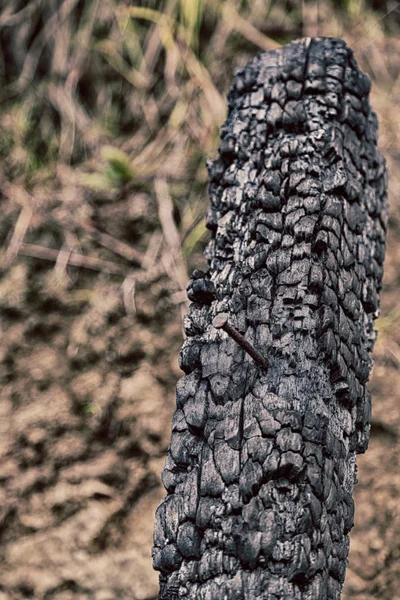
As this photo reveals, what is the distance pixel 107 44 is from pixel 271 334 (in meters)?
1.67

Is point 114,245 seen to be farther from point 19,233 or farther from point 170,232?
A: point 19,233

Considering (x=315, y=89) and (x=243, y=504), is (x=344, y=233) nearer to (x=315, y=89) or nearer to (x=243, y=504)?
(x=315, y=89)

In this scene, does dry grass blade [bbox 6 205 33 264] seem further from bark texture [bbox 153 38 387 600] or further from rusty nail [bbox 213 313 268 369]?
rusty nail [bbox 213 313 268 369]

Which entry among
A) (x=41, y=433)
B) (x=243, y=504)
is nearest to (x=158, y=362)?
(x=41, y=433)

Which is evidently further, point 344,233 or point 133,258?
point 133,258

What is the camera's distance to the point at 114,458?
162cm

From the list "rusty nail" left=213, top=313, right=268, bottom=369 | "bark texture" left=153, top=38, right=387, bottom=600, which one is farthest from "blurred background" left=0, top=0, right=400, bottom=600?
"rusty nail" left=213, top=313, right=268, bottom=369

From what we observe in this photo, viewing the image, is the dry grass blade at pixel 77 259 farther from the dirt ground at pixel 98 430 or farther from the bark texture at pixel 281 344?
the bark texture at pixel 281 344

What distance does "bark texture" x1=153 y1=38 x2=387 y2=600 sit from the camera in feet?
2.37

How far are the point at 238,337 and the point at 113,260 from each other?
4.03 ft

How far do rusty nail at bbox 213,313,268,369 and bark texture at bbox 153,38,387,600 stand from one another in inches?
0.7

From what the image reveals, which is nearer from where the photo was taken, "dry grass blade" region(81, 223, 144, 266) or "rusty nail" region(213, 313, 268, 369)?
"rusty nail" region(213, 313, 268, 369)

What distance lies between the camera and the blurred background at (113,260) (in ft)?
4.98

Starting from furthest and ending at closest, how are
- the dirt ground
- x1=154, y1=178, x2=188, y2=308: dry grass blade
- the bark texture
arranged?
x1=154, y1=178, x2=188, y2=308: dry grass blade → the dirt ground → the bark texture
